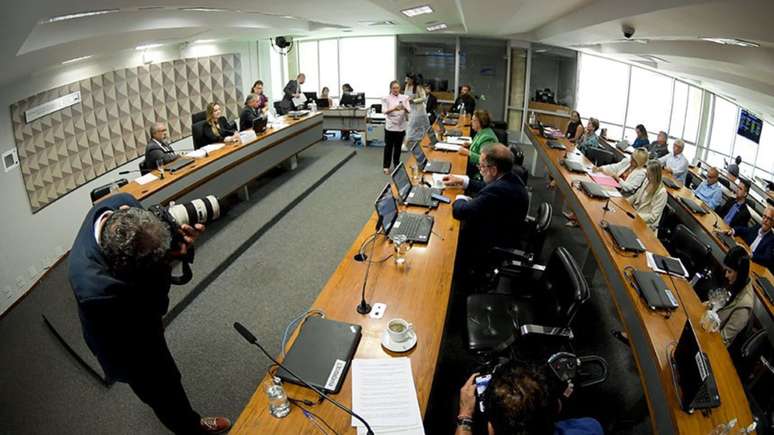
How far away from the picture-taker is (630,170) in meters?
5.28

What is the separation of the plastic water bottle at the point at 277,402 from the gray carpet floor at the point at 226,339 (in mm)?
1092

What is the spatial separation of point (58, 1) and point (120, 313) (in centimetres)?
144

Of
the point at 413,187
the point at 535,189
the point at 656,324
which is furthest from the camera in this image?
the point at 535,189

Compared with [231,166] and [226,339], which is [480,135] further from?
[226,339]

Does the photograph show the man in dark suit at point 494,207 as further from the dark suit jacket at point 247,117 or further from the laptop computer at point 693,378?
the dark suit jacket at point 247,117

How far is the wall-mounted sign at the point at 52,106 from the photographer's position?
14.0 ft

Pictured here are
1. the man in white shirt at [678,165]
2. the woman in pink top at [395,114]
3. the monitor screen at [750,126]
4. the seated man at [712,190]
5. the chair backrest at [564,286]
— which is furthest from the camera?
the monitor screen at [750,126]

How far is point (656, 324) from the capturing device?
2.38m

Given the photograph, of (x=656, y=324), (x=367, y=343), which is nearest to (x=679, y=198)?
(x=656, y=324)

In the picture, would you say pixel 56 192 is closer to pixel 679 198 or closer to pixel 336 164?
pixel 336 164

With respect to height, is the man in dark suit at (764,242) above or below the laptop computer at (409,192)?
below

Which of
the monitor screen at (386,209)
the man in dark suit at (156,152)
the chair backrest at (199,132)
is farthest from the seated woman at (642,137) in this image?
the man in dark suit at (156,152)

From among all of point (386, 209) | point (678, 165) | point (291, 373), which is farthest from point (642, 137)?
point (291, 373)

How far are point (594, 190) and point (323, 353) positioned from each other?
3.55m
